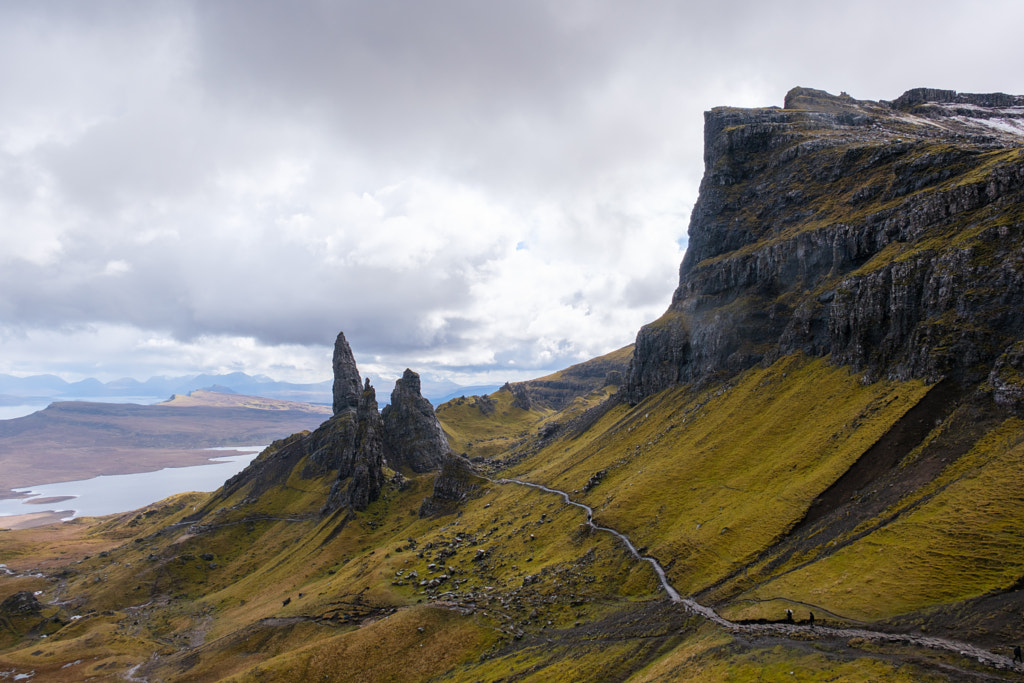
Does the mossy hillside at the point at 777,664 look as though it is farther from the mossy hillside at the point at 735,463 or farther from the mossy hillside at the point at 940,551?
the mossy hillside at the point at 735,463

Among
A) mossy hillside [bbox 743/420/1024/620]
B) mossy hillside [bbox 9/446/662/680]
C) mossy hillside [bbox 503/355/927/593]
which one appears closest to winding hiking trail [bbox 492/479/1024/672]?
mossy hillside [bbox 503/355/927/593]

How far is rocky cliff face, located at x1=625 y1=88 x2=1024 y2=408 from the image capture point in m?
87.6

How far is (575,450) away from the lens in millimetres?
188375

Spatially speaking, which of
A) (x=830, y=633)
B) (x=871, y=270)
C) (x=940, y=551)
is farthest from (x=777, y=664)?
(x=871, y=270)

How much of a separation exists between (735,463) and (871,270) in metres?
58.7

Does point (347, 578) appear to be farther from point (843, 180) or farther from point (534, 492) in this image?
point (843, 180)

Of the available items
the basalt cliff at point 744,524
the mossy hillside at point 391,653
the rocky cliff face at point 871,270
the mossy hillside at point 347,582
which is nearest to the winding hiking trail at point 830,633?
the basalt cliff at point 744,524

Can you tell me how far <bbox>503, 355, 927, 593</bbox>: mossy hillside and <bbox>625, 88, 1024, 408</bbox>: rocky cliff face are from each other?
8.92 meters

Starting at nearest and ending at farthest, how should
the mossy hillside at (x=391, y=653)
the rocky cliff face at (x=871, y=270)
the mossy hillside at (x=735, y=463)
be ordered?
1. the mossy hillside at (x=735, y=463)
2. the mossy hillside at (x=391, y=653)
3. the rocky cliff face at (x=871, y=270)

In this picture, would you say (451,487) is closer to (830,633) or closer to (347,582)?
(347,582)

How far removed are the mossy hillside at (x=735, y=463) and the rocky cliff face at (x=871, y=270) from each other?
892cm

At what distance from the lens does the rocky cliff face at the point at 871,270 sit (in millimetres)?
87562

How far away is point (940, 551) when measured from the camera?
57938mm

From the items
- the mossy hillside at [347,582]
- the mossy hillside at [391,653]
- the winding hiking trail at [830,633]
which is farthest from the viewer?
the mossy hillside at [347,582]
